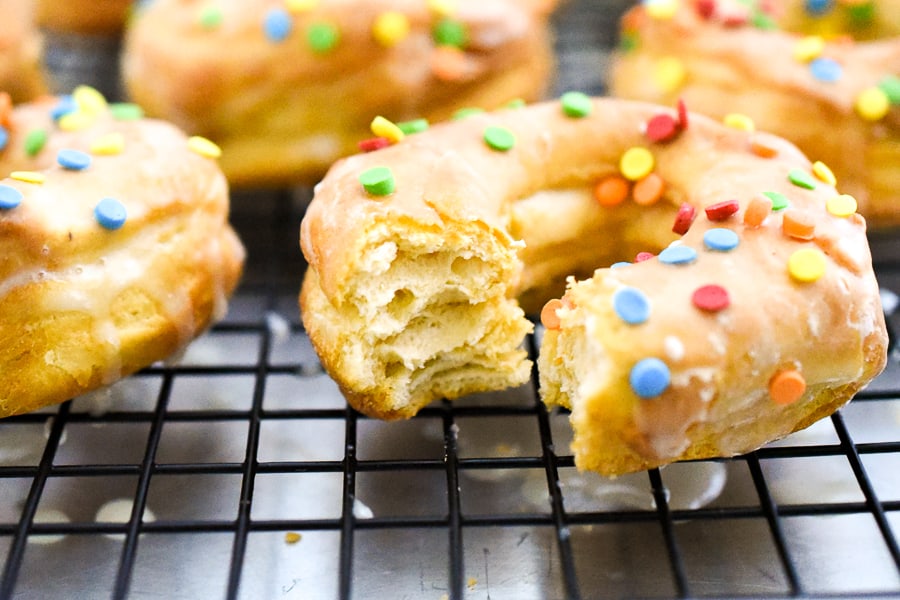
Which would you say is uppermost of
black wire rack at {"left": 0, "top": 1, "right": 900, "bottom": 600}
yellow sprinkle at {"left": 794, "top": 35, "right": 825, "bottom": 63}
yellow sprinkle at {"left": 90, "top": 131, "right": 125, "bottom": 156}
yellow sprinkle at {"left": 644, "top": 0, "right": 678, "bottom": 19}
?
yellow sprinkle at {"left": 90, "top": 131, "right": 125, "bottom": 156}

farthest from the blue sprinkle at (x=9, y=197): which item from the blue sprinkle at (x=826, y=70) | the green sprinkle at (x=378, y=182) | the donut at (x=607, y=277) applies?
the blue sprinkle at (x=826, y=70)

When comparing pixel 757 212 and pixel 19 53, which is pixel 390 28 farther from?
pixel 757 212

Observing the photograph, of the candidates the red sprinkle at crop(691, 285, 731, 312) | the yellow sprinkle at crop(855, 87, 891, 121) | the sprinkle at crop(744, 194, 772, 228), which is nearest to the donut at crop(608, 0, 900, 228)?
the yellow sprinkle at crop(855, 87, 891, 121)

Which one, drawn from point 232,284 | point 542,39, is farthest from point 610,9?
point 232,284

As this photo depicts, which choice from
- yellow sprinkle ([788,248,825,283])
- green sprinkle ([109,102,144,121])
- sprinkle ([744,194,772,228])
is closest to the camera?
yellow sprinkle ([788,248,825,283])

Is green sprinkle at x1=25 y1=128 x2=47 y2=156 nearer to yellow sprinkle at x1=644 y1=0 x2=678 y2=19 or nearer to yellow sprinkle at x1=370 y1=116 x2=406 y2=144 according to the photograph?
yellow sprinkle at x1=370 y1=116 x2=406 y2=144
